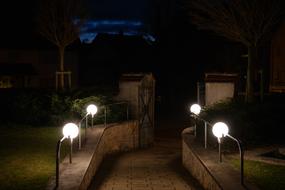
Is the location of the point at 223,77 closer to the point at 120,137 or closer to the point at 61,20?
the point at 120,137

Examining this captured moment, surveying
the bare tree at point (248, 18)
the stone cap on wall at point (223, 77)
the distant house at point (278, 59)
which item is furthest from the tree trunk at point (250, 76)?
the distant house at point (278, 59)

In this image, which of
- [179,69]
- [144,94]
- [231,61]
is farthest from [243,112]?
[179,69]

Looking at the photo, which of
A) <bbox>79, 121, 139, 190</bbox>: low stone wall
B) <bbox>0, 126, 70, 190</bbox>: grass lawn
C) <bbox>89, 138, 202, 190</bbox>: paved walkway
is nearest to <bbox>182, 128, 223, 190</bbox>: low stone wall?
<bbox>89, 138, 202, 190</bbox>: paved walkway

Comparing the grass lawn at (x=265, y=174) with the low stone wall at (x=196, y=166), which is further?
the low stone wall at (x=196, y=166)

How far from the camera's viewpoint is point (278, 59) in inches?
1140

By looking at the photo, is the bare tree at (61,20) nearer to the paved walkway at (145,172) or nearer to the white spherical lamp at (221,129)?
the paved walkway at (145,172)

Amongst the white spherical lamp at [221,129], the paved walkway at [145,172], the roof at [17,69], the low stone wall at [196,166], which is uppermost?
the roof at [17,69]

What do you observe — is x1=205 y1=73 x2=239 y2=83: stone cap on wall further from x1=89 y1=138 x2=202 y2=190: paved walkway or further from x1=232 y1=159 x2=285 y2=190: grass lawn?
x1=232 y1=159 x2=285 y2=190: grass lawn

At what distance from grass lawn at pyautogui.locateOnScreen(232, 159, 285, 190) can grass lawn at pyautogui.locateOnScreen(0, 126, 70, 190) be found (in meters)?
3.80

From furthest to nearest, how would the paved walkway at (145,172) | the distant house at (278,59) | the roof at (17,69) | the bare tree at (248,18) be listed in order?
1. the roof at (17,69)
2. the distant house at (278,59)
3. the bare tree at (248,18)
4. the paved walkway at (145,172)

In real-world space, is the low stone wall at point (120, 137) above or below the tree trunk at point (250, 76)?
below

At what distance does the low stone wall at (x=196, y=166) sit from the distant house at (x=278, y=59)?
14334 mm

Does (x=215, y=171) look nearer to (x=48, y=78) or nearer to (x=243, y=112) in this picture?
(x=243, y=112)

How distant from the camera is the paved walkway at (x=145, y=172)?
33.4 feet
